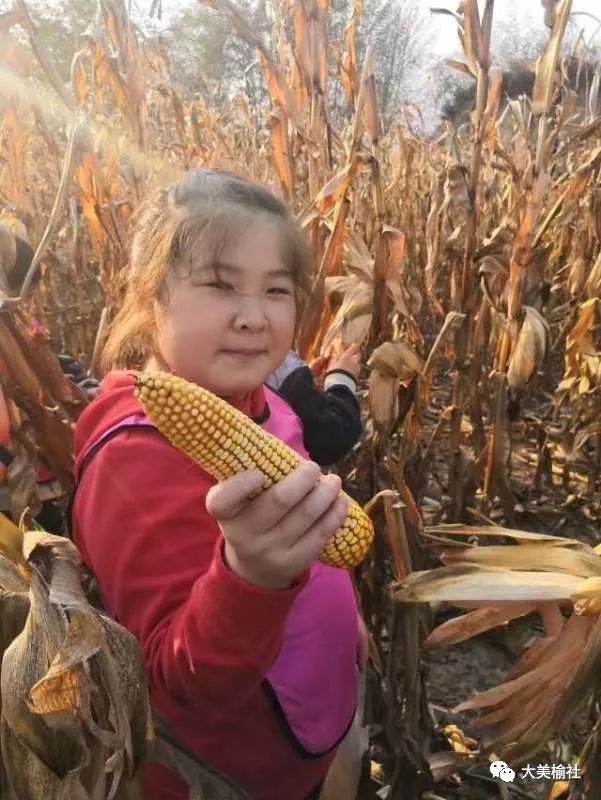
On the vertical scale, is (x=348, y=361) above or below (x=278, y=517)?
below

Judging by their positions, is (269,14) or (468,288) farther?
(269,14)

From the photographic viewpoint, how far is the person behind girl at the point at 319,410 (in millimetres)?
1476

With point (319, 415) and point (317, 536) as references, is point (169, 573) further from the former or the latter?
point (319, 415)

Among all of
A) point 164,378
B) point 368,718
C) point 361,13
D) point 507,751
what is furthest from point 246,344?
point 361,13

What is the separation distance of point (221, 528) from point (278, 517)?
6cm

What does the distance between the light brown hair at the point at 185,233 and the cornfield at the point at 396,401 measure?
0.17 meters

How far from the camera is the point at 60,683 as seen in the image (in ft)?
2.04

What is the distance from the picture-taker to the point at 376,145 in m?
2.21

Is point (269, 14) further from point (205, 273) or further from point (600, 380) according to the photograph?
point (205, 273)

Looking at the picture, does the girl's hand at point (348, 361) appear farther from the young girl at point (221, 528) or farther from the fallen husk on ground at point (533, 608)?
the fallen husk on ground at point (533, 608)

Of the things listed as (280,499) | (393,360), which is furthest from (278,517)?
(393,360)

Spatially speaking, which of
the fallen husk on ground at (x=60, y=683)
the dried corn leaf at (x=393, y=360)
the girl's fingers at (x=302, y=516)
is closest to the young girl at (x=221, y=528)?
the girl's fingers at (x=302, y=516)

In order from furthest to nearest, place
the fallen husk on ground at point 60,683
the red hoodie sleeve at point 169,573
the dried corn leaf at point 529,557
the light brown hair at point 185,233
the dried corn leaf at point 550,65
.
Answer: the dried corn leaf at point 550,65
the light brown hair at point 185,233
the dried corn leaf at point 529,557
the red hoodie sleeve at point 169,573
the fallen husk on ground at point 60,683

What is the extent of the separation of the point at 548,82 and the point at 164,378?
1.64m
